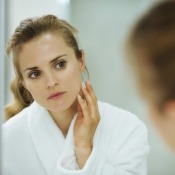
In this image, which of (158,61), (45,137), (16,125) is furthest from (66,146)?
(158,61)

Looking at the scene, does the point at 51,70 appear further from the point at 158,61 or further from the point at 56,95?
the point at 158,61

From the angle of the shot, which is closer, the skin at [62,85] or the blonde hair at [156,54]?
the blonde hair at [156,54]

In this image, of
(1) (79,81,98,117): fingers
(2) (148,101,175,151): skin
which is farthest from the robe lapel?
(2) (148,101,175,151): skin

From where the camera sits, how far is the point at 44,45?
3.21ft

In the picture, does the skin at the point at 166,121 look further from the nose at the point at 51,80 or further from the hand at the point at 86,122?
the nose at the point at 51,80

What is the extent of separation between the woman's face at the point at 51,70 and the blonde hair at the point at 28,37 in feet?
0.04

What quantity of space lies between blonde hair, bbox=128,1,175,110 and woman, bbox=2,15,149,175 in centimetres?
15

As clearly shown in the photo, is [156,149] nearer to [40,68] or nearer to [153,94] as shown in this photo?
[153,94]

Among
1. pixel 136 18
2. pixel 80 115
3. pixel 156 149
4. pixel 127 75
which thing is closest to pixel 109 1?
pixel 136 18

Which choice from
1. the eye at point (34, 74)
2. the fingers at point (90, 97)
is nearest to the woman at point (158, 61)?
the fingers at point (90, 97)

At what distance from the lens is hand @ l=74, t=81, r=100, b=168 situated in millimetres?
996

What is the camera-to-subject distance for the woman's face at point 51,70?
3.21 ft

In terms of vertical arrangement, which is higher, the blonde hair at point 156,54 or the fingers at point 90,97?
the blonde hair at point 156,54

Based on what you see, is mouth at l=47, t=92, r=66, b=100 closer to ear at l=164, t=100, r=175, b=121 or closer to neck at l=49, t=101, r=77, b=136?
neck at l=49, t=101, r=77, b=136
